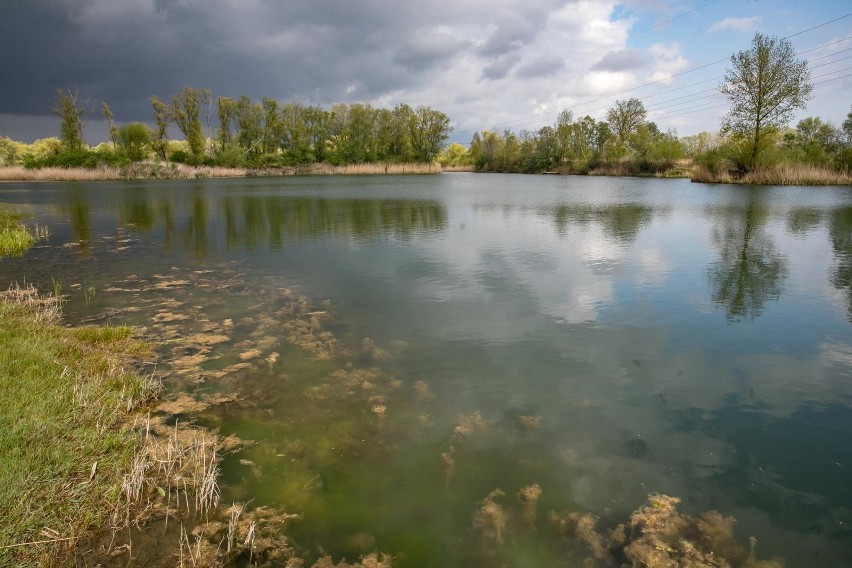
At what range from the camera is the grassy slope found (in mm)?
3559

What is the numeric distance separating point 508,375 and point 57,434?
16.4 ft

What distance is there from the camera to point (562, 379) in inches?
251

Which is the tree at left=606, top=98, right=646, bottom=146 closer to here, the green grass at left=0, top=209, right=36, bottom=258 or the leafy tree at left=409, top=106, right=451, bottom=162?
the leafy tree at left=409, top=106, right=451, bottom=162

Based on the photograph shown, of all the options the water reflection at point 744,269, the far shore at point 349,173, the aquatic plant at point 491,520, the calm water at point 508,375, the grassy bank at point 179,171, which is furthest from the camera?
Answer: the grassy bank at point 179,171

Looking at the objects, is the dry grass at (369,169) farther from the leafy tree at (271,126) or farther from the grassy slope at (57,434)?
the grassy slope at (57,434)

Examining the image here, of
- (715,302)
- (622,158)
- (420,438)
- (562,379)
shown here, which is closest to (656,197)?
(715,302)

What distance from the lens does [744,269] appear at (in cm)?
1223

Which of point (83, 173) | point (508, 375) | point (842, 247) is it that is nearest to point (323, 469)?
point (508, 375)

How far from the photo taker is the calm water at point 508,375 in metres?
4.17

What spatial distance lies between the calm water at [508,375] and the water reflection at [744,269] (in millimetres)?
98

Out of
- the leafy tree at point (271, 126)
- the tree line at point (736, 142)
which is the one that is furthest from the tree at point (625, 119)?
the leafy tree at point (271, 126)

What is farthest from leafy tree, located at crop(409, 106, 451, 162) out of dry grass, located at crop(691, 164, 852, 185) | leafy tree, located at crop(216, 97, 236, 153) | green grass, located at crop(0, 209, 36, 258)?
green grass, located at crop(0, 209, 36, 258)

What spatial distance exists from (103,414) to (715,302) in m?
10.3

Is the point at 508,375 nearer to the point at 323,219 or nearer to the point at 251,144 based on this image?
the point at 323,219
